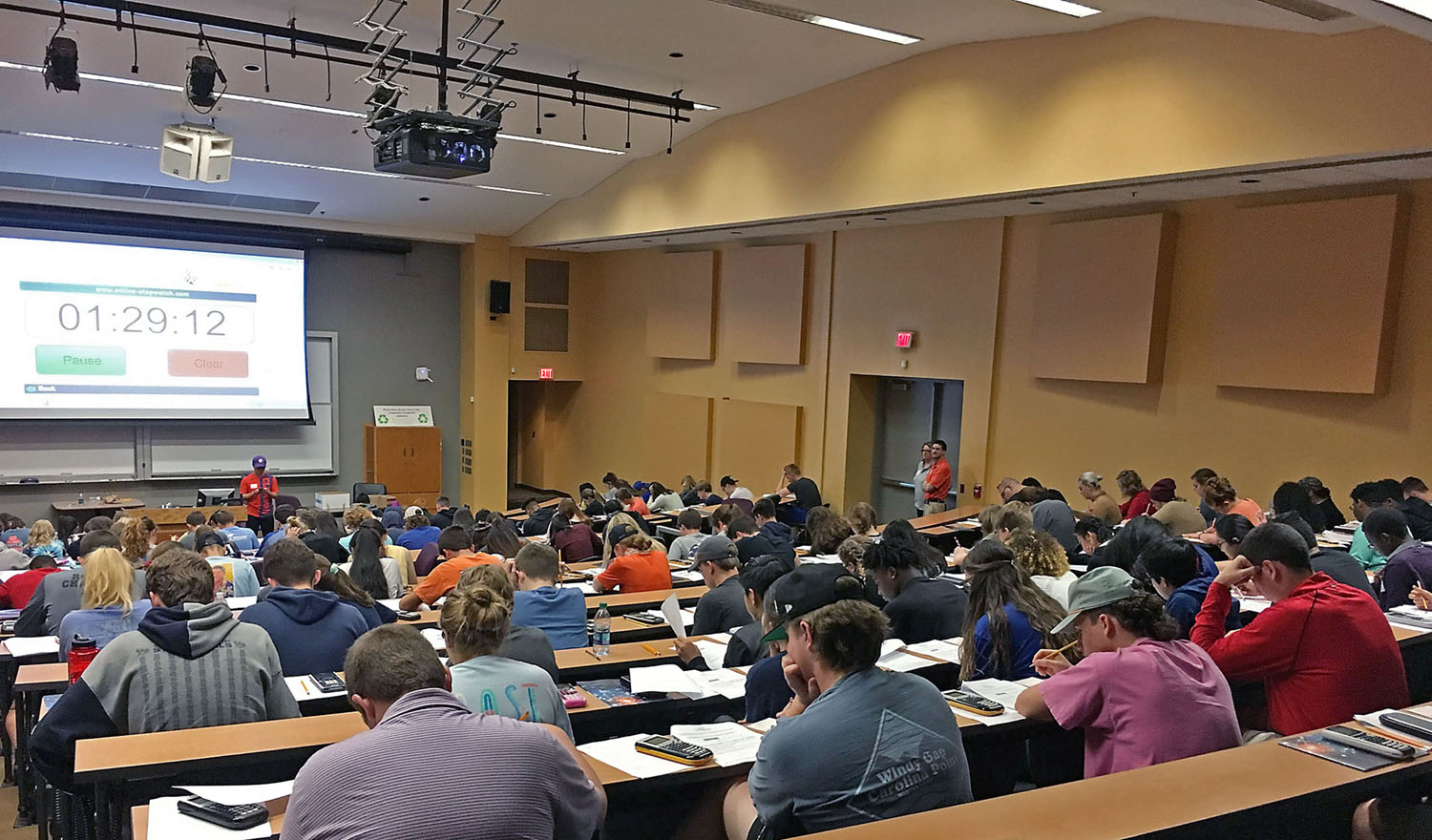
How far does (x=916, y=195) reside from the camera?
28.3 ft

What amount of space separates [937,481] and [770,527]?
3533mm

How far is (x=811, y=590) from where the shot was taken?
2777 millimetres

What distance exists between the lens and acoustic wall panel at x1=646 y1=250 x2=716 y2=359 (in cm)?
1327

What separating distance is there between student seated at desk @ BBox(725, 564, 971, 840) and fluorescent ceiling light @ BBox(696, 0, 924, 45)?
545cm

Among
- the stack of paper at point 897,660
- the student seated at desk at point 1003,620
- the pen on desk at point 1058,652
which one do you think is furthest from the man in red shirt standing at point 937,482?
the pen on desk at point 1058,652

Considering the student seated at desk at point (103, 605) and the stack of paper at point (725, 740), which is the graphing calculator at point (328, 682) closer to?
the student seated at desk at point (103, 605)

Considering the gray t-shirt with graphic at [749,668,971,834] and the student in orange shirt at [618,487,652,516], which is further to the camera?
the student in orange shirt at [618,487,652,516]

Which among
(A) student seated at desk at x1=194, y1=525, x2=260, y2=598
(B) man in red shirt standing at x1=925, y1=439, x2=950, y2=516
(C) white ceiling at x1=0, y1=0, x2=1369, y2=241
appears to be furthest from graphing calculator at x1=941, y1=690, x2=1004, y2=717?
(B) man in red shirt standing at x1=925, y1=439, x2=950, y2=516

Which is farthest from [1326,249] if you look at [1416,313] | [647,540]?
[647,540]

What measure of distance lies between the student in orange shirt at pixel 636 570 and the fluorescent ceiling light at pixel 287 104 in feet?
18.5

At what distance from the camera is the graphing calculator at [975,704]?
3119 mm

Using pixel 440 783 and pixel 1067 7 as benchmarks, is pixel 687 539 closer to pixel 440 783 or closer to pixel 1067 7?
pixel 1067 7

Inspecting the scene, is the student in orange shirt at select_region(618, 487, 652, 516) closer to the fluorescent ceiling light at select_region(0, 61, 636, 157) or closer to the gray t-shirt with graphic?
the fluorescent ceiling light at select_region(0, 61, 636, 157)

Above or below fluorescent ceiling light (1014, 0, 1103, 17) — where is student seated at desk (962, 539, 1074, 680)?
below
